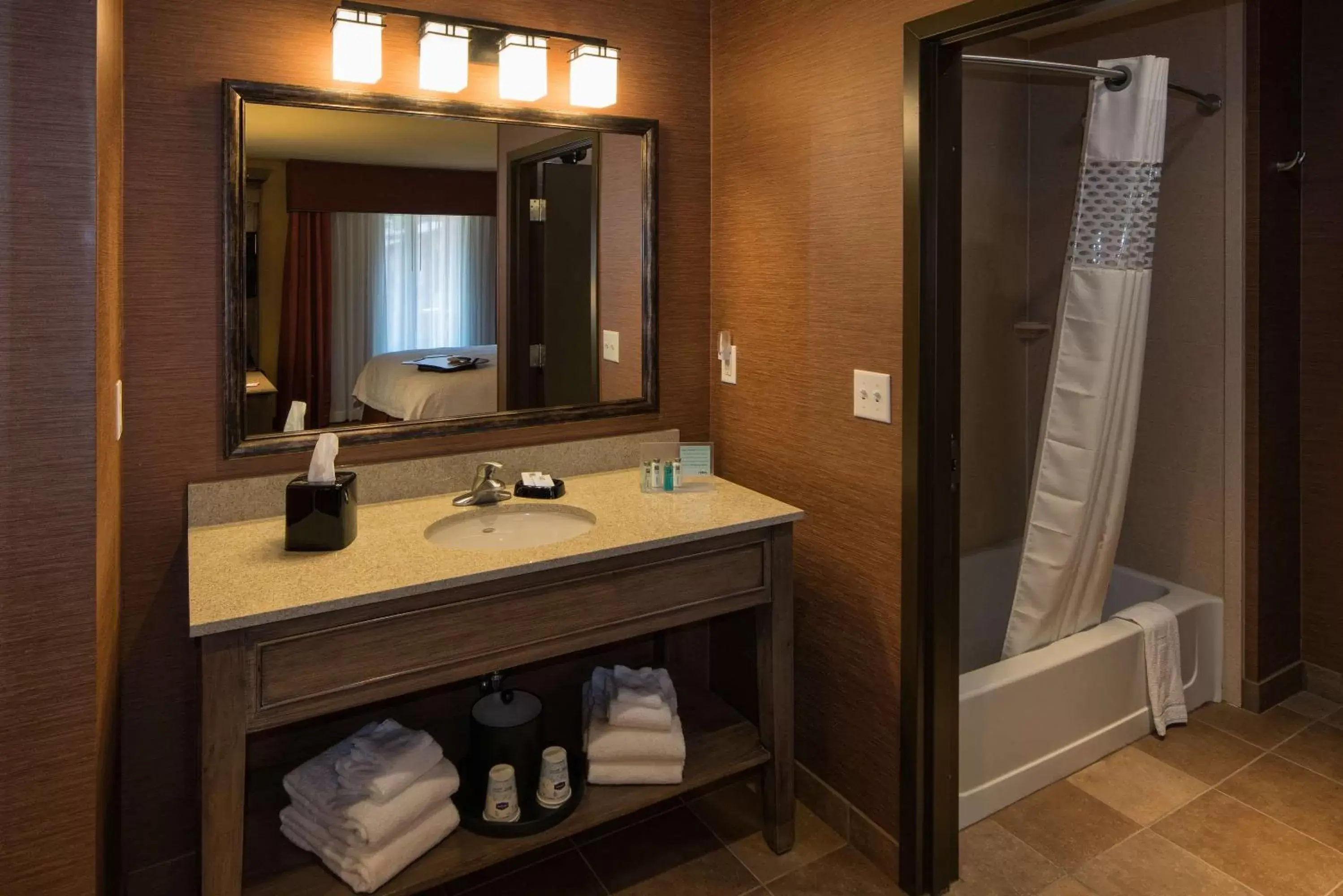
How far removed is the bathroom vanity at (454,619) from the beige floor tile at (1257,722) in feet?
4.91

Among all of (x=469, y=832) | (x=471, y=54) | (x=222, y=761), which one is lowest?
(x=469, y=832)

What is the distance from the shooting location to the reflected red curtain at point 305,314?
6.19ft

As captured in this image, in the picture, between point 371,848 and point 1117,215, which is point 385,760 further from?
point 1117,215

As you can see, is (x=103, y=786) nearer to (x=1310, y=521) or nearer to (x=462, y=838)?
(x=462, y=838)

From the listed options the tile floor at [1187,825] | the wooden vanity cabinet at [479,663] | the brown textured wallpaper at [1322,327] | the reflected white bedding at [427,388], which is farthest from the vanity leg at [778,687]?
the brown textured wallpaper at [1322,327]

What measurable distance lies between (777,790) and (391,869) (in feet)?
2.90

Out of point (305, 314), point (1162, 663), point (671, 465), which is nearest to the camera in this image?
→ point (305, 314)

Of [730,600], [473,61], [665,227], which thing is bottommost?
[730,600]

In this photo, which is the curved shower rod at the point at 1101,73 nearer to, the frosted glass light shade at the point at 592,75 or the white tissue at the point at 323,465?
the frosted glass light shade at the point at 592,75

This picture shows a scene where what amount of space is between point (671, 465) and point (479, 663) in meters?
0.72

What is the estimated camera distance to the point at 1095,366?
2.43 meters

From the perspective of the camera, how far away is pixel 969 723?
2115mm

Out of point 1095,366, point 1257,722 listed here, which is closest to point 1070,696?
point 1257,722

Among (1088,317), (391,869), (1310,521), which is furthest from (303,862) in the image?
(1310,521)
